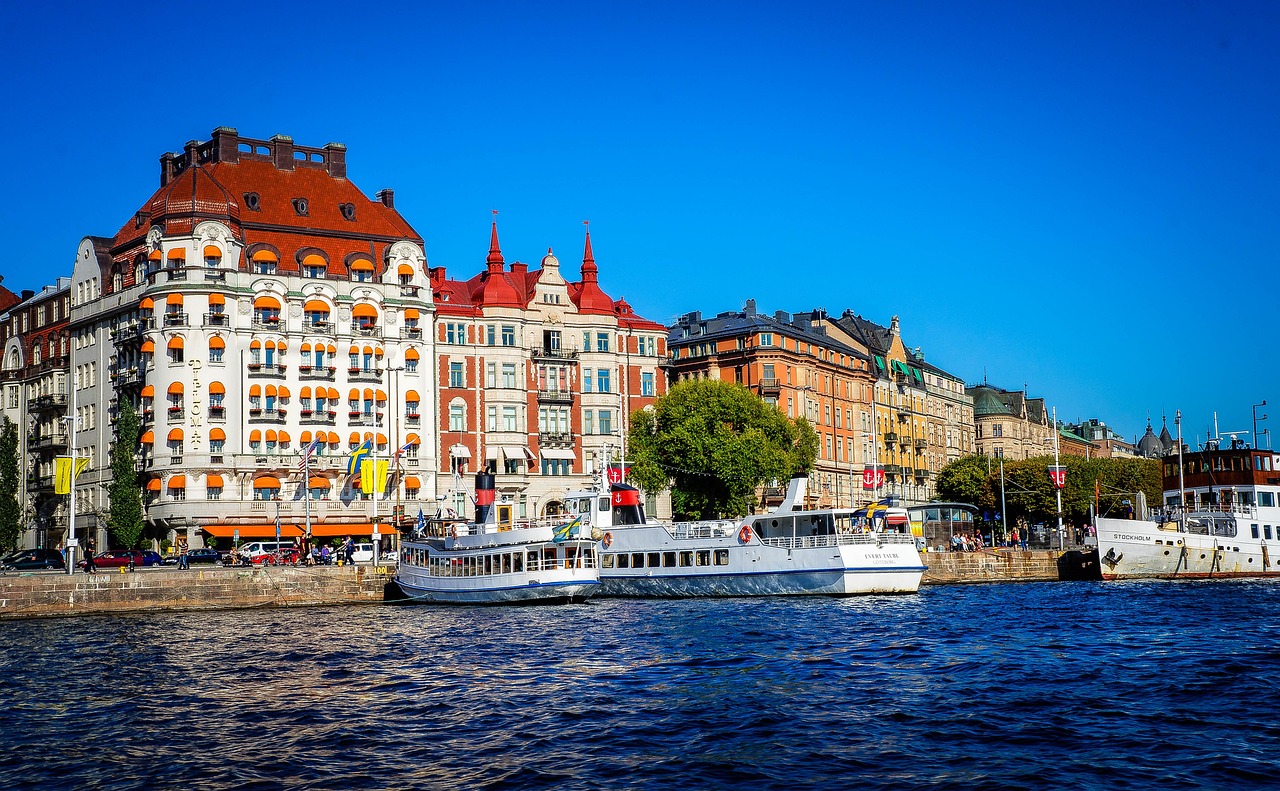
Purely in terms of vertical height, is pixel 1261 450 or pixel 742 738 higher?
pixel 1261 450

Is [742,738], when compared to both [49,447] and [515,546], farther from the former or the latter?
[49,447]

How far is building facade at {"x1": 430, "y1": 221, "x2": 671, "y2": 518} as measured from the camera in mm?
102875

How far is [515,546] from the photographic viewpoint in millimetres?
67812

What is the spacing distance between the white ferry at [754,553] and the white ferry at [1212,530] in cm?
2221

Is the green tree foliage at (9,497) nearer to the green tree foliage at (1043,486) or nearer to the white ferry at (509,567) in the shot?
the white ferry at (509,567)

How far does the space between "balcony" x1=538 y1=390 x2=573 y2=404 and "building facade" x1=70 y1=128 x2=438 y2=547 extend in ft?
27.8

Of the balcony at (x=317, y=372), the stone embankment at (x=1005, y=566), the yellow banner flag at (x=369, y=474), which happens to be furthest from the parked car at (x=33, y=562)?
the stone embankment at (x=1005, y=566)

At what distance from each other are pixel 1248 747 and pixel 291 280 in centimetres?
8031

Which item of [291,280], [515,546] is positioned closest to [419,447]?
[291,280]

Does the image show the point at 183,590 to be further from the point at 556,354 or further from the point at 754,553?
the point at 556,354

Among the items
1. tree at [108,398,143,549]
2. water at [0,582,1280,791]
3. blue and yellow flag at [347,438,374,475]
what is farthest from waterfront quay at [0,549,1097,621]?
tree at [108,398,143,549]

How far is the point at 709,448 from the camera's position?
98.6m

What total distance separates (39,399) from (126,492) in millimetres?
20166

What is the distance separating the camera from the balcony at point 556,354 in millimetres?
105062
